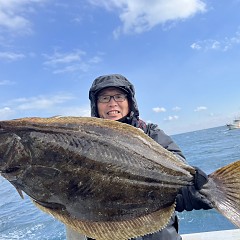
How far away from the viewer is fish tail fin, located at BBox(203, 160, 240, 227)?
8.51ft

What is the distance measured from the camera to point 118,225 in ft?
8.80

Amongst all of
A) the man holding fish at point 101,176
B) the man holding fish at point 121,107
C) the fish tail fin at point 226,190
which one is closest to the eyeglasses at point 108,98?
the man holding fish at point 121,107

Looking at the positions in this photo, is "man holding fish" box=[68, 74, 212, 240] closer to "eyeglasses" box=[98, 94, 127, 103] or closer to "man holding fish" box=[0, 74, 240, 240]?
"eyeglasses" box=[98, 94, 127, 103]

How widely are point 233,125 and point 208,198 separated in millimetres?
126448

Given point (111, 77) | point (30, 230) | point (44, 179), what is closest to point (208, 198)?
point (44, 179)

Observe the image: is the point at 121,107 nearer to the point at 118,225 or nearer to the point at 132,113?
the point at 132,113

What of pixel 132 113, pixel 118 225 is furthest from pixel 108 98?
pixel 118 225

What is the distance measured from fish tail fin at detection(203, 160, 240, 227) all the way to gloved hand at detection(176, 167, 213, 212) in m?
0.08

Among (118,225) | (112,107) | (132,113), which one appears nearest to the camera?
(118,225)

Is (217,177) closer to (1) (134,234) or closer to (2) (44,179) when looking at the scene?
(1) (134,234)

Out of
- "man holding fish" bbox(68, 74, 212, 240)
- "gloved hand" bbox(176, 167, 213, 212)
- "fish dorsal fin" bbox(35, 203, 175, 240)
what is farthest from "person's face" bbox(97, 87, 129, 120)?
"fish dorsal fin" bbox(35, 203, 175, 240)

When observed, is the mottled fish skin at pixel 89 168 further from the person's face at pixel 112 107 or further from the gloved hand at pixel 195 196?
the person's face at pixel 112 107

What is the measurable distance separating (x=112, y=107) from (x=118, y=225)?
73.4 inches

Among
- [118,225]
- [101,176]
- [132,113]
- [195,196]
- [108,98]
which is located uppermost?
[108,98]
